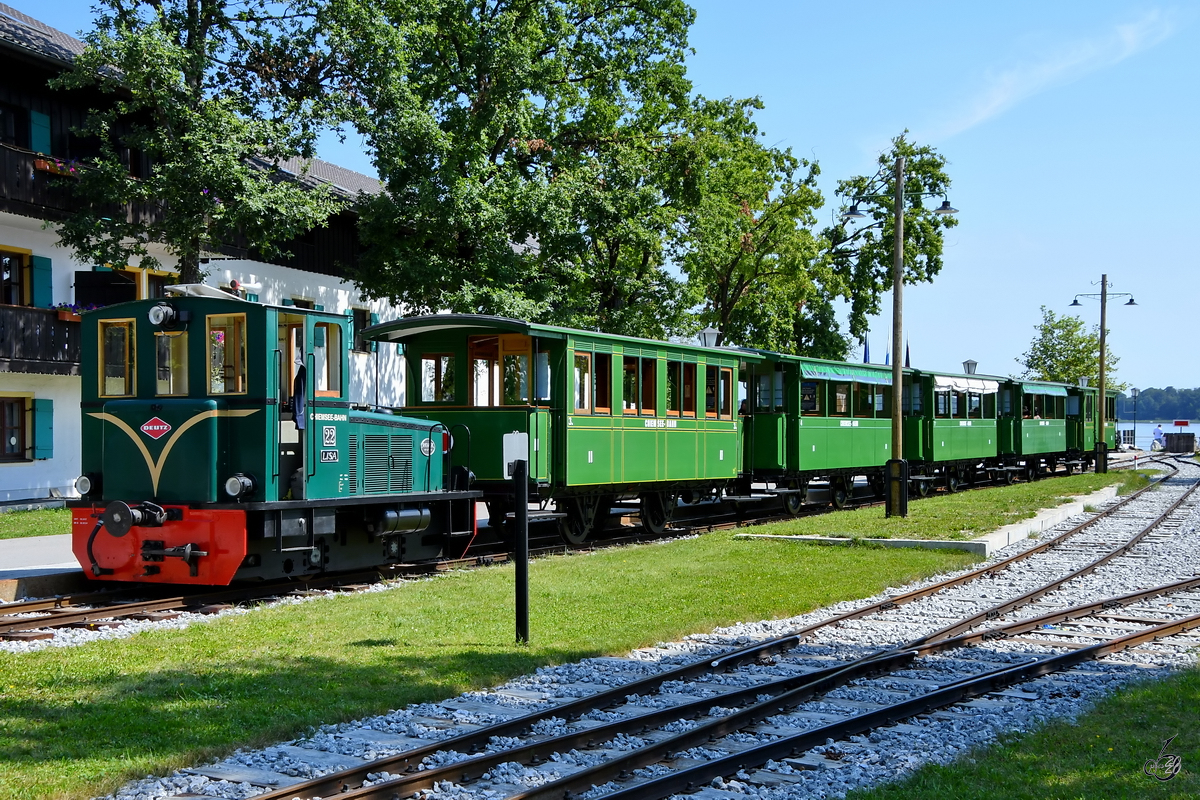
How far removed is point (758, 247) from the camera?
122 feet

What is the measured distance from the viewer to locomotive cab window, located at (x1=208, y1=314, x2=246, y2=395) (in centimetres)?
1152

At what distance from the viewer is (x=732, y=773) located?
616 centimetres

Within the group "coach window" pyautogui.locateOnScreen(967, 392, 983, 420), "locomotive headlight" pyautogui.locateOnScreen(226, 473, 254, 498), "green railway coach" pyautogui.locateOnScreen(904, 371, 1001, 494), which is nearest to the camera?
"locomotive headlight" pyautogui.locateOnScreen(226, 473, 254, 498)

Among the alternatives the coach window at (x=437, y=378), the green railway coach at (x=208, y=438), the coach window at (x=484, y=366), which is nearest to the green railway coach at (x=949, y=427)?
the coach window at (x=484, y=366)

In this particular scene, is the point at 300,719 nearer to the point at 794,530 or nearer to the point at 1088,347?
the point at 794,530

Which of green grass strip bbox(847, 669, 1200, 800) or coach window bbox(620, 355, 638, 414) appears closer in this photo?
green grass strip bbox(847, 669, 1200, 800)

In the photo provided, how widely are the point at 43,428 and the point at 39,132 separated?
590cm

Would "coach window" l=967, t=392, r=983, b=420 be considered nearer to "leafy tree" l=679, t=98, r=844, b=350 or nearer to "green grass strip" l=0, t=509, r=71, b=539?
"leafy tree" l=679, t=98, r=844, b=350

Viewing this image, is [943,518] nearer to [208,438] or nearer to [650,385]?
[650,385]

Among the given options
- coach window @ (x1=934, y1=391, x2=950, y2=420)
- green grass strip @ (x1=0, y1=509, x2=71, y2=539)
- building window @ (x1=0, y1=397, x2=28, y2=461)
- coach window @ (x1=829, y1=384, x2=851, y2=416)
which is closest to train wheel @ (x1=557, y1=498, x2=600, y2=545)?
green grass strip @ (x1=0, y1=509, x2=71, y2=539)

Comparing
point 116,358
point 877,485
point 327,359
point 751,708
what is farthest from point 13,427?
point 751,708

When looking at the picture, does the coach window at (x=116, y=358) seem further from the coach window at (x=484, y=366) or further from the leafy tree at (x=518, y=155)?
the leafy tree at (x=518, y=155)

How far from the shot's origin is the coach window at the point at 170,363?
460 inches

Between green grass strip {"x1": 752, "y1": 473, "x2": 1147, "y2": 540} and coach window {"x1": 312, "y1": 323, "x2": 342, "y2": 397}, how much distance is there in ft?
28.6
